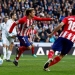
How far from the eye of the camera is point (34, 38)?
1175 inches

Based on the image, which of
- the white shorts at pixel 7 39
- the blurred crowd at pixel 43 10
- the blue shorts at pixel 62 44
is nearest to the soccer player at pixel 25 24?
the blue shorts at pixel 62 44

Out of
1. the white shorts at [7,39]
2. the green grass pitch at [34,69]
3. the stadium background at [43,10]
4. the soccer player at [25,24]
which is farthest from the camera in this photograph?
the stadium background at [43,10]

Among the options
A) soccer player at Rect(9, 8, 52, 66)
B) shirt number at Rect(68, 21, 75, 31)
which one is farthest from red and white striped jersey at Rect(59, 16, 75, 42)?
soccer player at Rect(9, 8, 52, 66)

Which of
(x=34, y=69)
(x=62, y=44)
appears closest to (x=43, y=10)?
(x=34, y=69)

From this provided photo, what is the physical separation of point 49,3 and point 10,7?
11.2 ft

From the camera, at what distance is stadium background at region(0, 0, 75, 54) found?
3038 centimetres

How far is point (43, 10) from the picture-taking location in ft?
108

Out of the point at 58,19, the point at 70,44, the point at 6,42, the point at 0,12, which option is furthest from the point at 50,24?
the point at 70,44

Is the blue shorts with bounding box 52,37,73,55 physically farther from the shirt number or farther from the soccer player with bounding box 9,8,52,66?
the soccer player with bounding box 9,8,52,66

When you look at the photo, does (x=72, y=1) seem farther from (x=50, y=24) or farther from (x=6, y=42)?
(x=6, y=42)

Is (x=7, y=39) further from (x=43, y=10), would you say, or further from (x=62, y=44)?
(x=43, y=10)

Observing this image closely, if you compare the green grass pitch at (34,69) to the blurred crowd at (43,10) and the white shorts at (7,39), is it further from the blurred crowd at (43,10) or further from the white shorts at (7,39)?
the blurred crowd at (43,10)

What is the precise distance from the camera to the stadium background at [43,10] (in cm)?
3038

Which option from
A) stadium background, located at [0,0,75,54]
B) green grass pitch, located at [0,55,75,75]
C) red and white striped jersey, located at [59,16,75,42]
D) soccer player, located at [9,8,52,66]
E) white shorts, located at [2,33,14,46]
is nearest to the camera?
green grass pitch, located at [0,55,75,75]
